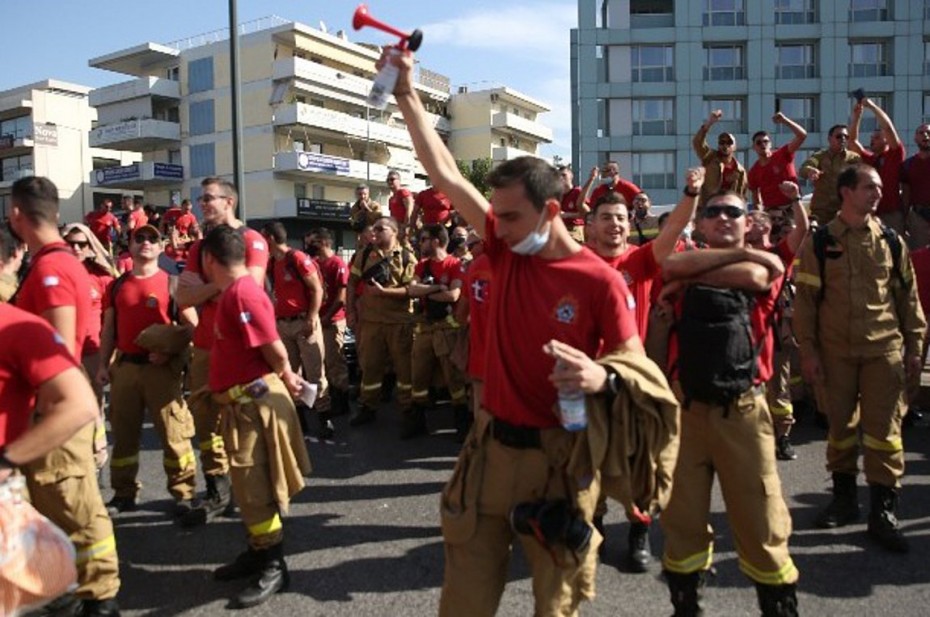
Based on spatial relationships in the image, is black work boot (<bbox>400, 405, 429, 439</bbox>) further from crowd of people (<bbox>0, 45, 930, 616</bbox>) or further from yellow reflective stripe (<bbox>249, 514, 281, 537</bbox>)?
yellow reflective stripe (<bbox>249, 514, 281, 537</bbox>)

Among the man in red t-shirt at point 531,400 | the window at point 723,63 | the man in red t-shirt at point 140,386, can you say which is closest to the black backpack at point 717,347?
the man in red t-shirt at point 531,400

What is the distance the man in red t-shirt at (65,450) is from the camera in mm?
3648

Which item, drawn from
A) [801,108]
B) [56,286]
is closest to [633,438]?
[56,286]

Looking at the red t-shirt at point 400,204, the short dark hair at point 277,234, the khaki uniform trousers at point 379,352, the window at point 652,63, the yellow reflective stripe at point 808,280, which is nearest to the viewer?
the yellow reflective stripe at point 808,280

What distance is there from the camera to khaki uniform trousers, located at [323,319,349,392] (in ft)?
30.4

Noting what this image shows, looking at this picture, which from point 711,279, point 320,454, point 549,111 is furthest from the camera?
point 549,111

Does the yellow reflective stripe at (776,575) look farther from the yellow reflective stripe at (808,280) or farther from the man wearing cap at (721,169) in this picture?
the man wearing cap at (721,169)

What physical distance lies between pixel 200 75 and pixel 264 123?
6.80 meters

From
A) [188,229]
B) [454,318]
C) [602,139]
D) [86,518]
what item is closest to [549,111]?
[602,139]

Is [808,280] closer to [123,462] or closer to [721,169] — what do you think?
[123,462]

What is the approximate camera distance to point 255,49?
5094 centimetres

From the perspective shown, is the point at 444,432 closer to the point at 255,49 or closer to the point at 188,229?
the point at 188,229

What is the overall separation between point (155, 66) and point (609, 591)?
195ft

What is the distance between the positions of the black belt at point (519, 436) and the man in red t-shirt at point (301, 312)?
555cm
